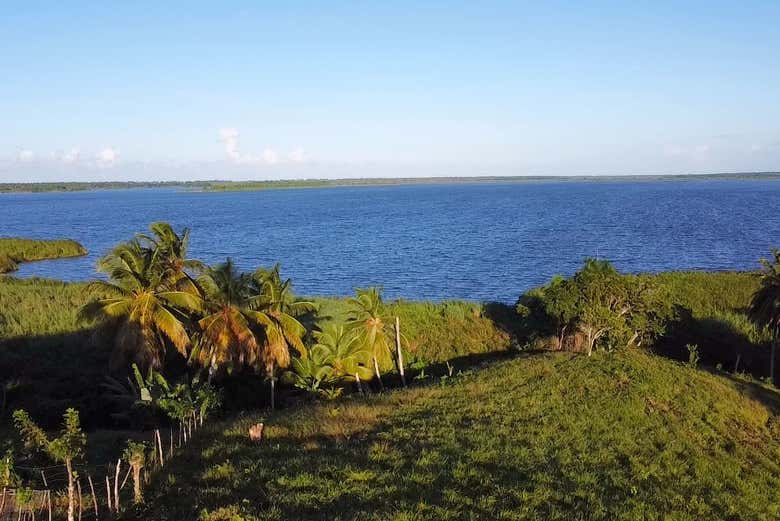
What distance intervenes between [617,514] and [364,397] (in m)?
13.8

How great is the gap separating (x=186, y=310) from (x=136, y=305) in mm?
3568

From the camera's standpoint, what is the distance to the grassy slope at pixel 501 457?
45.7 ft

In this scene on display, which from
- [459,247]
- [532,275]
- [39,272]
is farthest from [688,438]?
[39,272]

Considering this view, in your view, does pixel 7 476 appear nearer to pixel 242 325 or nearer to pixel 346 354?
pixel 242 325

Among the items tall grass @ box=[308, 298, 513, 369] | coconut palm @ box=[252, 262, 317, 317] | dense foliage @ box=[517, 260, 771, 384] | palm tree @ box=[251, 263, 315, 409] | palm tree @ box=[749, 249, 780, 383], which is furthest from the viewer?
tall grass @ box=[308, 298, 513, 369]

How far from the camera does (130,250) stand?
26.8 metres

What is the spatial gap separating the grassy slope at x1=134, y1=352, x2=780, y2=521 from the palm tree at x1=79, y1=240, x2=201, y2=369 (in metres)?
8.32

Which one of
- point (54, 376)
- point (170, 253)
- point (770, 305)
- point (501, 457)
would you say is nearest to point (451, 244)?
point (770, 305)

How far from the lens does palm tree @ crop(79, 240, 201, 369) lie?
26203mm

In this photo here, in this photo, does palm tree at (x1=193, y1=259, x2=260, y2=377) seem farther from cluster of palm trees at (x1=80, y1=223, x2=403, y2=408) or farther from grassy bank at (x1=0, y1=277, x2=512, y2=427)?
grassy bank at (x1=0, y1=277, x2=512, y2=427)

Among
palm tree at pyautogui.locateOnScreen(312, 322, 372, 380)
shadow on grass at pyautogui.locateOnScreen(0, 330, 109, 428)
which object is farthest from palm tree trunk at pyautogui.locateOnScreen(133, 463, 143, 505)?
palm tree at pyautogui.locateOnScreen(312, 322, 372, 380)

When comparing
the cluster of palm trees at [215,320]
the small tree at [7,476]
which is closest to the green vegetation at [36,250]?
the cluster of palm trees at [215,320]

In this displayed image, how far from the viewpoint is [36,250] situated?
84562 millimetres

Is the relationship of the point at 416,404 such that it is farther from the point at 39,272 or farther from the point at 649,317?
the point at 39,272
